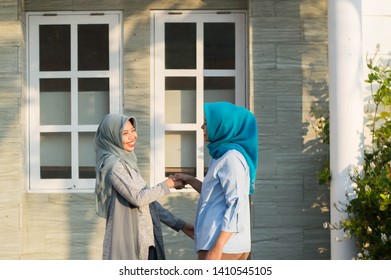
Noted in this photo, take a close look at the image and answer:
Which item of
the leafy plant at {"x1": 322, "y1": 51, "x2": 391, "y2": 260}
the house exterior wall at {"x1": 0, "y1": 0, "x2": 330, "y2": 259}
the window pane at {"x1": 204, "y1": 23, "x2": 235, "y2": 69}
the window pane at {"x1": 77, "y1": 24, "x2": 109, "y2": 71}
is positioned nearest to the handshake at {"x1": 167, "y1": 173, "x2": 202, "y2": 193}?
the leafy plant at {"x1": 322, "y1": 51, "x2": 391, "y2": 260}

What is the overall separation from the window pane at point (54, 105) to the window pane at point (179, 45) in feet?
3.37

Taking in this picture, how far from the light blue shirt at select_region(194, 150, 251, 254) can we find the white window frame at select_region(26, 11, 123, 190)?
114 inches

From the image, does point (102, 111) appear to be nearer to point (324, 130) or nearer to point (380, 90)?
point (324, 130)

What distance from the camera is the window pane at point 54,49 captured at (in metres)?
7.84

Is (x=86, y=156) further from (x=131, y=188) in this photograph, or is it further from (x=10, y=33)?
(x=131, y=188)

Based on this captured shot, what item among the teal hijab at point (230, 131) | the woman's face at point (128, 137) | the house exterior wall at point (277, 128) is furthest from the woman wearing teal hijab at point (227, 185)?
the house exterior wall at point (277, 128)

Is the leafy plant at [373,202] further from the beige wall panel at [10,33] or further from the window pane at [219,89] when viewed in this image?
the beige wall panel at [10,33]

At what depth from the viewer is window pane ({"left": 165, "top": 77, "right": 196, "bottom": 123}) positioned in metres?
7.80

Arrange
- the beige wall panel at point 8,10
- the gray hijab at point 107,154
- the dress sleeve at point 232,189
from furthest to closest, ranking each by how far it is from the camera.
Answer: the beige wall panel at point 8,10 < the gray hijab at point 107,154 < the dress sleeve at point 232,189

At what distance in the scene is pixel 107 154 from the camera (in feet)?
17.0

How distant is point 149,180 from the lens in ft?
25.3

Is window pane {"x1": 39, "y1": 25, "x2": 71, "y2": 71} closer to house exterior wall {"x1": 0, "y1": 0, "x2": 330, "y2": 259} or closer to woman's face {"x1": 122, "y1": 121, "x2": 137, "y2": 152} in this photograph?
house exterior wall {"x1": 0, "y1": 0, "x2": 330, "y2": 259}

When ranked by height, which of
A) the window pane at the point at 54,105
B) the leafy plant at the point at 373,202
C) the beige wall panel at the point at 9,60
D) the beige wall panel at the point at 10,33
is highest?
the beige wall panel at the point at 10,33

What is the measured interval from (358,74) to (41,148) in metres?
3.12
